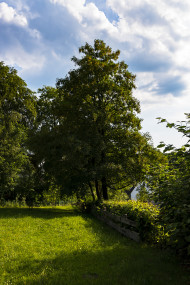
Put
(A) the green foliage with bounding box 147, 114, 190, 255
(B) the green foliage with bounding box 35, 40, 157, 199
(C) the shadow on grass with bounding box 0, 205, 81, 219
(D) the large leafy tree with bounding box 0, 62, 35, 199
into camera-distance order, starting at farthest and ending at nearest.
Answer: (D) the large leafy tree with bounding box 0, 62, 35, 199 < (B) the green foliage with bounding box 35, 40, 157, 199 < (C) the shadow on grass with bounding box 0, 205, 81, 219 < (A) the green foliage with bounding box 147, 114, 190, 255

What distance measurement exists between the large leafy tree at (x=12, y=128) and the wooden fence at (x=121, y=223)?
41.2ft

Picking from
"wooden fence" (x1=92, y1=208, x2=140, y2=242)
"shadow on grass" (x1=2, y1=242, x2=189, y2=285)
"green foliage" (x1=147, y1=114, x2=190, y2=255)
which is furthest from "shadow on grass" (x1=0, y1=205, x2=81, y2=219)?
"green foliage" (x1=147, y1=114, x2=190, y2=255)

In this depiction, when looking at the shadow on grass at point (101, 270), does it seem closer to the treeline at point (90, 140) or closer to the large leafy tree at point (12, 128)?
the treeline at point (90, 140)

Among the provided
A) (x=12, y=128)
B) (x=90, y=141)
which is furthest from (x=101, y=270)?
(x=12, y=128)

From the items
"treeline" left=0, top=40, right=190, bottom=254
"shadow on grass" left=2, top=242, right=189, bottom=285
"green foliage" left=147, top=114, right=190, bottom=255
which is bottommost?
"shadow on grass" left=2, top=242, right=189, bottom=285

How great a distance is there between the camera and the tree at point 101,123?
19047 millimetres

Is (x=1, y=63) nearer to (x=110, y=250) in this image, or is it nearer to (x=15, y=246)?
(x=15, y=246)

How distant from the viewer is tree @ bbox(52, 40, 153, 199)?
19.0m

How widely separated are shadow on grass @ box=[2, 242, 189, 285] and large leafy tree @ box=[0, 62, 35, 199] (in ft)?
56.6

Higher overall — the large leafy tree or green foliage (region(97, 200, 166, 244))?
the large leafy tree

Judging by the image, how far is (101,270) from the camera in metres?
6.04

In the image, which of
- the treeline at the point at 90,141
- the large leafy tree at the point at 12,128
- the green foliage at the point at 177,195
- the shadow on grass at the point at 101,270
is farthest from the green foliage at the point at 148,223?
the large leafy tree at the point at 12,128

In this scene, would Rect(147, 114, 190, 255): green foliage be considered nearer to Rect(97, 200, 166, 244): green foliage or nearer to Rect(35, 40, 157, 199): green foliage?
Rect(97, 200, 166, 244): green foliage

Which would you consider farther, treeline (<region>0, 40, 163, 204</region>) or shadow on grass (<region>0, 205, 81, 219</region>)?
treeline (<region>0, 40, 163, 204</region>)
